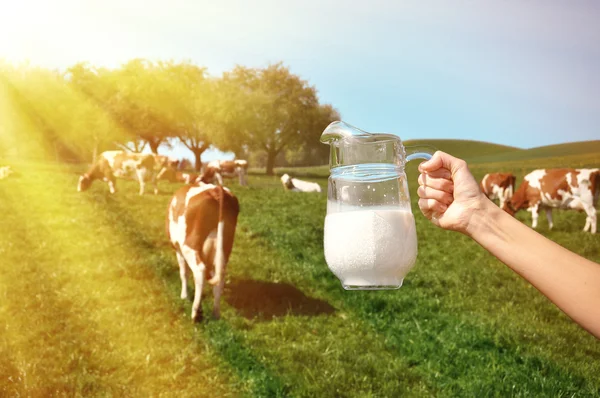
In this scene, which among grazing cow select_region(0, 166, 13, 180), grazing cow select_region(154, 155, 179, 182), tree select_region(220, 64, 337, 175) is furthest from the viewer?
tree select_region(220, 64, 337, 175)

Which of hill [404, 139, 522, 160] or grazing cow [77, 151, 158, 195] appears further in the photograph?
hill [404, 139, 522, 160]

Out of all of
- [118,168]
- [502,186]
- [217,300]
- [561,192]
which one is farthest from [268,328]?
[502,186]

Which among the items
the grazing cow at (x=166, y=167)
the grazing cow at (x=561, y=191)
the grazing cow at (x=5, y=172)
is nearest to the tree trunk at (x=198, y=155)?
the grazing cow at (x=166, y=167)

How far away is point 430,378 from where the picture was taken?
569 centimetres

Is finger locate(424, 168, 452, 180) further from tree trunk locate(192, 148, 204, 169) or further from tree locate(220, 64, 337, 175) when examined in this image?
tree trunk locate(192, 148, 204, 169)

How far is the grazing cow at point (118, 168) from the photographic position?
66.3 feet

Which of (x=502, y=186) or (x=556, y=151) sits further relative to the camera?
(x=556, y=151)

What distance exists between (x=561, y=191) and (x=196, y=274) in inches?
580

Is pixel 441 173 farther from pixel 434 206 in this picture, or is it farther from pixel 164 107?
pixel 164 107

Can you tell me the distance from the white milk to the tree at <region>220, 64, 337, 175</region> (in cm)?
4909

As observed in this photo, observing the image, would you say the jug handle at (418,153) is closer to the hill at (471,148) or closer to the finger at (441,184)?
the finger at (441,184)

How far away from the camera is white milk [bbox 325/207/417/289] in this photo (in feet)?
6.99

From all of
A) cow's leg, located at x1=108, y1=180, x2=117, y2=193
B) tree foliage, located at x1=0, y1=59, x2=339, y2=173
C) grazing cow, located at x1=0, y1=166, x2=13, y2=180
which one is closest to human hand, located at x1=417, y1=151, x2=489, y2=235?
cow's leg, located at x1=108, y1=180, x2=117, y2=193

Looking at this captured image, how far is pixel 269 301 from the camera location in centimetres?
848
